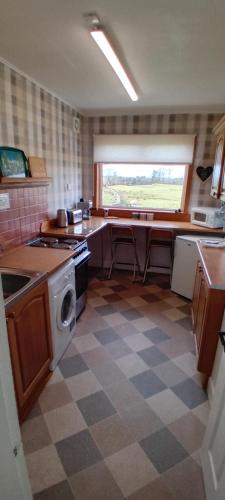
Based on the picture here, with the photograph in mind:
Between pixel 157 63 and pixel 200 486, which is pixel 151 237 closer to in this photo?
pixel 157 63

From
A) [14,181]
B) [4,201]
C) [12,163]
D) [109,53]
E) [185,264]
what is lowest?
[185,264]

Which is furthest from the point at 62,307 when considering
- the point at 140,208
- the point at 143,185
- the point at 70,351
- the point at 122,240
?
the point at 143,185

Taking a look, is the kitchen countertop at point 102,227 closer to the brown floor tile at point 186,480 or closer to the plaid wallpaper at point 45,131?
the plaid wallpaper at point 45,131

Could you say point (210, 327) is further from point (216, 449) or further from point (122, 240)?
point (122, 240)

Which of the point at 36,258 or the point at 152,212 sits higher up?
the point at 152,212

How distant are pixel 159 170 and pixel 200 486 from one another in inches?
137

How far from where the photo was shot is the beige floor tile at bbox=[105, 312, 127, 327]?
9.01ft

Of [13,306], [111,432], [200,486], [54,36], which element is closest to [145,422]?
[111,432]

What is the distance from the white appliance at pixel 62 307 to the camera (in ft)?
6.31

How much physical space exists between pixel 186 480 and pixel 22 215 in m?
2.32

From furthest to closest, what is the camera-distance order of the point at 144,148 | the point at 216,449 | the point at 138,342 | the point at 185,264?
the point at 144,148 < the point at 185,264 < the point at 138,342 < the point at 216,449

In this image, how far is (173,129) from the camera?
3.55 metres

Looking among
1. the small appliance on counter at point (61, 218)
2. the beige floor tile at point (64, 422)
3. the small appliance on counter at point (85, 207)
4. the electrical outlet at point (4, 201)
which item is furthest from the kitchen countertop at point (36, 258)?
the small appliance on counter at point (85, 207)

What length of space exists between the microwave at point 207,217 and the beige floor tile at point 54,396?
2.56m
